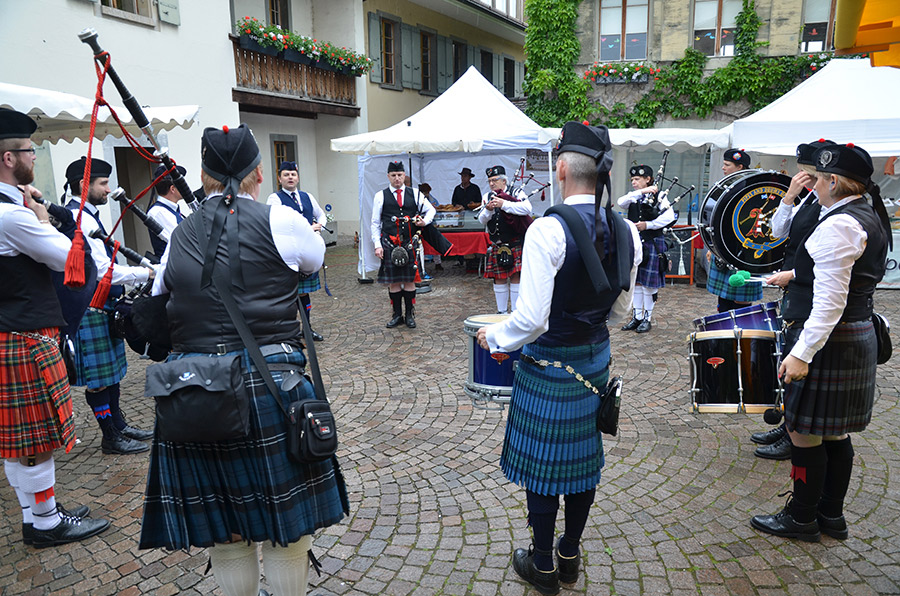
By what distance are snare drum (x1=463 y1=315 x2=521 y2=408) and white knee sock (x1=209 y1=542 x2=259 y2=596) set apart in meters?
1.40

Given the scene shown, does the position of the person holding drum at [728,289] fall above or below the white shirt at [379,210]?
below

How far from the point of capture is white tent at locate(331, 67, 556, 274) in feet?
30.5

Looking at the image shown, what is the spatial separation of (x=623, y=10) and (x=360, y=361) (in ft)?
38.3

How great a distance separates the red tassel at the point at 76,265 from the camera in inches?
88.9

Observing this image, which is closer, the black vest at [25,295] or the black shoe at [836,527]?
the black vest at [25,295]

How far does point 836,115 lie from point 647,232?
3.76m

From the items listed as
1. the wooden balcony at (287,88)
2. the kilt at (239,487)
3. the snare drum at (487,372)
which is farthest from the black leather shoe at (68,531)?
Result: the wooden balcony at (287,88)

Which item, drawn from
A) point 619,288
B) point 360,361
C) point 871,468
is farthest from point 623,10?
point 619,288

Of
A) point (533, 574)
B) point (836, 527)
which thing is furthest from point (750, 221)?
point (533, 574)

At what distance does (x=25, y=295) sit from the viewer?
8.83ft

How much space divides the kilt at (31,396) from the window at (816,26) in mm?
14939

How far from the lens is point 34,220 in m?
2.52

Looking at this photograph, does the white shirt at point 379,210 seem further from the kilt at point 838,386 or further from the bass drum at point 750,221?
the kilt at point 838,386

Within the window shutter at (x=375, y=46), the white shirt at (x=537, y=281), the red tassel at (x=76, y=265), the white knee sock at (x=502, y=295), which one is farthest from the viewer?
the window shutter at (x=375, y=46)
